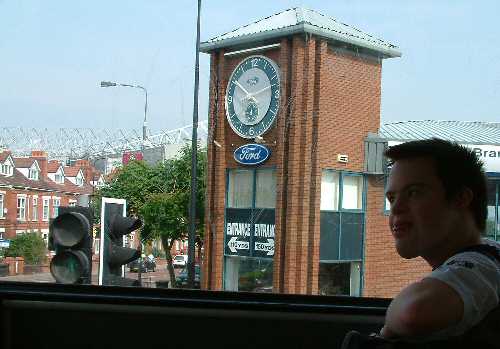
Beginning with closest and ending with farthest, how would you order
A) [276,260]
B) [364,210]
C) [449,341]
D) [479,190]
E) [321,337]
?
[449,341], [479,190], [321,337], [364,210], [276,260]

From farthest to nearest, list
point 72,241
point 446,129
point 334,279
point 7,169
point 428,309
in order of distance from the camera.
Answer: point 72,241, point 7,169, point 334,279, point 446,129, point 428,309

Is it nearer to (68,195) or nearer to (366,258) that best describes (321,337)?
(366,258)

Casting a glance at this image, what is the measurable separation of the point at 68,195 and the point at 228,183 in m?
0.69

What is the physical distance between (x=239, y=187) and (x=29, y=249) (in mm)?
887

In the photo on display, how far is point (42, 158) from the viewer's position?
246 centimetres

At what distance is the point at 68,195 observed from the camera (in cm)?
254

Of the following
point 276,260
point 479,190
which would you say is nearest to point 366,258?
point 276,260

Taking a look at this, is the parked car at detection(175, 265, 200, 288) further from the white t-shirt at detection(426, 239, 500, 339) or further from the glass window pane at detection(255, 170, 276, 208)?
the white t-shirt at detection(426, 239, 500, 339)

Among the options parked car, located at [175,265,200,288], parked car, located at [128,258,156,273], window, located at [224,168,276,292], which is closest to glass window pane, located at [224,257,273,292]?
window, located at [224,168,276,292]

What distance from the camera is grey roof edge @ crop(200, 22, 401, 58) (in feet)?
7.65

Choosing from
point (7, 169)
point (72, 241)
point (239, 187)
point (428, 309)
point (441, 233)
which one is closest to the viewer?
point (428, 309)

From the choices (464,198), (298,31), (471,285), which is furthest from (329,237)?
(471,285)

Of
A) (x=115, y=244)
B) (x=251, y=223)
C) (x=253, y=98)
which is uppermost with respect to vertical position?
(x=253, y=98)

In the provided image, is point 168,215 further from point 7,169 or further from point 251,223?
point 7,169
